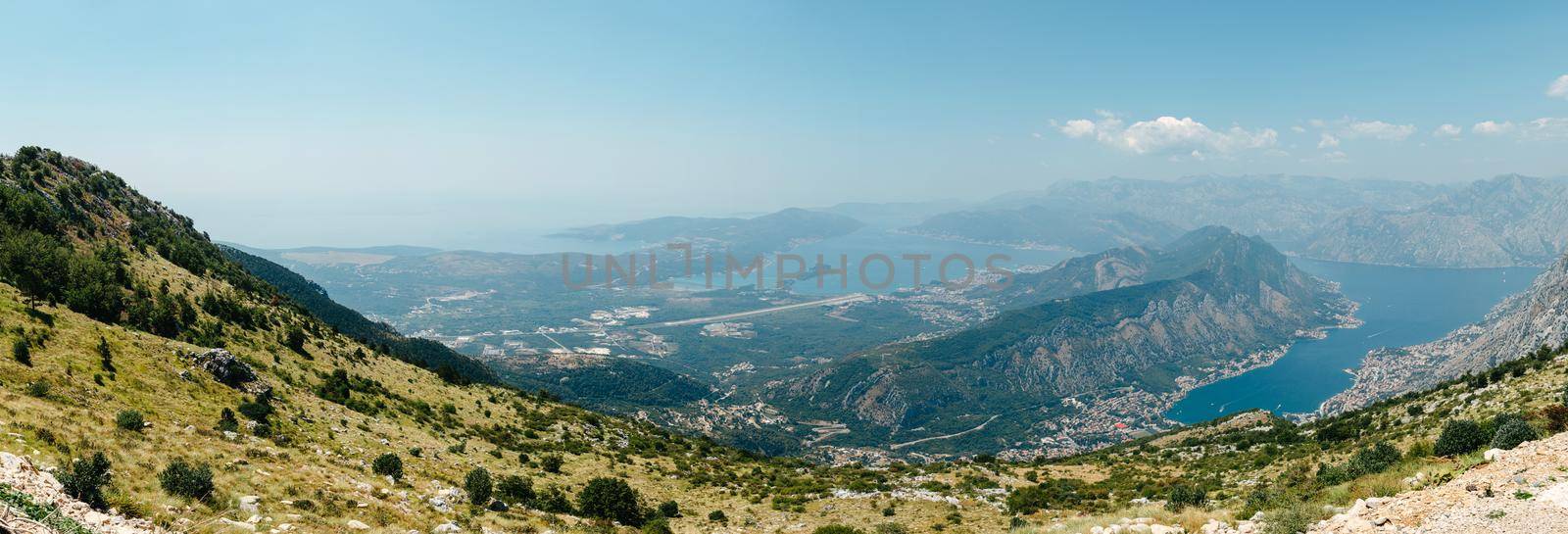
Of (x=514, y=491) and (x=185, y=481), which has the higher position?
(x=185, y=481)

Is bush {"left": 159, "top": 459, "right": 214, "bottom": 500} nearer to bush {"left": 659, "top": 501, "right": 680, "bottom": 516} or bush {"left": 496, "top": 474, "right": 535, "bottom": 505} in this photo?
bush {"left": 496, "top": 474, "right": 535, "bottom": 505}

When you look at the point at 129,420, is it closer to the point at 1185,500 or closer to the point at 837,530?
the point at 837,530

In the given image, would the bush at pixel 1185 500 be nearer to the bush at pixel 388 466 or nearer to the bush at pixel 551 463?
the bush at pixel 388 466

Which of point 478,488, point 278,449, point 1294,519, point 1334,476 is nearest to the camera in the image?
point 1294,519

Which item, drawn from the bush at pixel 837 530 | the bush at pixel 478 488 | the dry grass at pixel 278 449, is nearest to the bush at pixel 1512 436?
the dry grass at pixel 278 449

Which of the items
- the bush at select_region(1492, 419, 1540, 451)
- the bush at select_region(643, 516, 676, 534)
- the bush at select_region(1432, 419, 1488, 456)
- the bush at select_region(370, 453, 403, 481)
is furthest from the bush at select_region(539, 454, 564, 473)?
the bush at select_region(1492, 419, 1540, 451)

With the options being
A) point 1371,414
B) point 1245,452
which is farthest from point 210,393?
point 1371,414

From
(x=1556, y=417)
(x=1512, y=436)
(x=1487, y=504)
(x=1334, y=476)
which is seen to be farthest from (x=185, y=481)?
(x=1556, y=417)
